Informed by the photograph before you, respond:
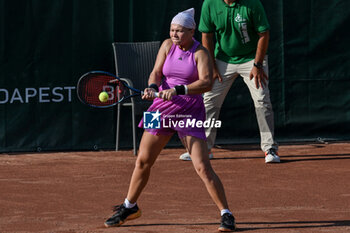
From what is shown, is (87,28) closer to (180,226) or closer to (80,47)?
(80,47)

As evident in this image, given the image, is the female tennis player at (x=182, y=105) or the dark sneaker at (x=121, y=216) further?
the dark sneaker at (x=121, y=216)

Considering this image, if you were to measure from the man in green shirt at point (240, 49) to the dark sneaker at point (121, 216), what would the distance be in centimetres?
293

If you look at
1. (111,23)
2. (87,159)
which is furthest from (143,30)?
(87,159)

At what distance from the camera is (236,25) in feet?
25.1

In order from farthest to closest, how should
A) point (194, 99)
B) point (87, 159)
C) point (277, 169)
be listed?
point (87, 159), point (277, 169), point (194, 99)

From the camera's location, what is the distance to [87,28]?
8.80m

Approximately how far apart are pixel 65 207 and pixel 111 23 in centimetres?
351

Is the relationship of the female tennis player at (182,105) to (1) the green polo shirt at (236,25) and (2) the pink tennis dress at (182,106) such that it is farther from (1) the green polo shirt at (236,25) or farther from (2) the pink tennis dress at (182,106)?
(1) the green polo shirt at (236,25)

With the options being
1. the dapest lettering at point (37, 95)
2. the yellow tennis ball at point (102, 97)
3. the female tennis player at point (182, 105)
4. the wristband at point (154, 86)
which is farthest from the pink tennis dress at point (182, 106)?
the dapest lettering at point (37, 95)

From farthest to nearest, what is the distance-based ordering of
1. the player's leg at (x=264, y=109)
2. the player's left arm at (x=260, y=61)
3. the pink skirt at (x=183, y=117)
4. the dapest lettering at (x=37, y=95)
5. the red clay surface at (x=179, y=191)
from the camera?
the dapest lettering at (x=37, y=95) → the player's leg at (x=264, y=109) → the player's left arm at (x=260, y=61) → the red clay surface at (x=179, y=191) → the pink skirt at (x=183, y=117)

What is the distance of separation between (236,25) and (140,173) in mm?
2955

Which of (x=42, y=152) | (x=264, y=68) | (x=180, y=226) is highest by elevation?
(x=264, y=68)

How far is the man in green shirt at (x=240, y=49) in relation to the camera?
7.58m

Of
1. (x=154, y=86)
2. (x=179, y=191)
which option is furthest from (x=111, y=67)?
(x=154, y=86)
